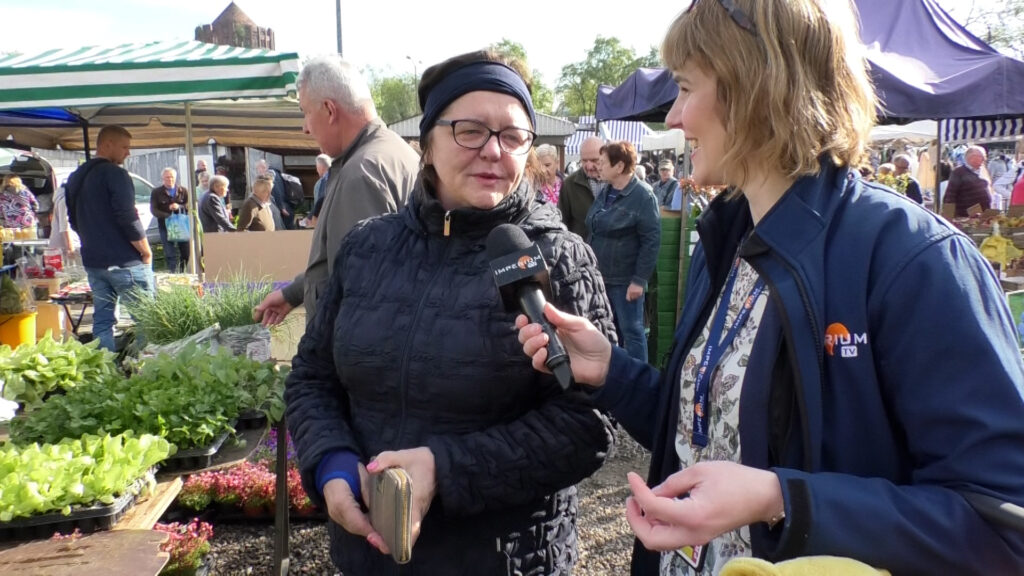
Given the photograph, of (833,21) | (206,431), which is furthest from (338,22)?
(833,21)

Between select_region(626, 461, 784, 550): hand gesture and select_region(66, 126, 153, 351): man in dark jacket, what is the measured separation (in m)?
6.10

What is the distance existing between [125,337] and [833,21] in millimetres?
5106

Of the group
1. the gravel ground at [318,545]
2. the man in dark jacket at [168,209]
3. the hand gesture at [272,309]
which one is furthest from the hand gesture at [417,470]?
the man in dark jacket at [168,209]

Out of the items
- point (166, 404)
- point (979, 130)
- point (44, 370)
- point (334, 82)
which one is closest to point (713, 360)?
point (166, 404)

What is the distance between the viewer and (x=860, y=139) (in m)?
1.16

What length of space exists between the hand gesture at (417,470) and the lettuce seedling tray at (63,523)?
0.96 metres

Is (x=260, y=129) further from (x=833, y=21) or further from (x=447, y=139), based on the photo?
(x=833, y=21)

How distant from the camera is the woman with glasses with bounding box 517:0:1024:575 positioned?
3.02 feet

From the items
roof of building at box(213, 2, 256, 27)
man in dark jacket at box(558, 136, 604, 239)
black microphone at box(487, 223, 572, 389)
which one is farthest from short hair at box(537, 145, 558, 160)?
roof of building at box(213, 2, 256, 27)

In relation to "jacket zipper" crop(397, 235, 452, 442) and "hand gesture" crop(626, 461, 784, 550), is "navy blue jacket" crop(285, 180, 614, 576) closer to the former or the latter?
"jacket zipper" crop(397, 235, 452, 442)

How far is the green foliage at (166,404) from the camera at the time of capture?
2.47 meters

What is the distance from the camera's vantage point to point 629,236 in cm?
615

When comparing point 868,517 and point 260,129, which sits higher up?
point 260,129

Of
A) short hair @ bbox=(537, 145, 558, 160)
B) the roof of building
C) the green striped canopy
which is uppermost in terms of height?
the roof of building
